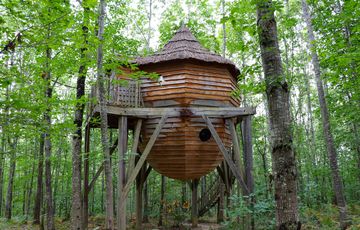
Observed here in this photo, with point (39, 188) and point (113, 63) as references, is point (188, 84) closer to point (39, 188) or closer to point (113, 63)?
point (113, 63)

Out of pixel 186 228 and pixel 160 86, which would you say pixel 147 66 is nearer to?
pixel 160 86

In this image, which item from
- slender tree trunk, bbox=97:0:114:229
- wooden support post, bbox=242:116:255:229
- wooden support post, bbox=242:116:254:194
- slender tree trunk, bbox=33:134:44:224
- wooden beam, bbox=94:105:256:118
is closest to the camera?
slender tree trunk, bbox=97:0:114:229

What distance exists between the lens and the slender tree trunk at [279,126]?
141 inches

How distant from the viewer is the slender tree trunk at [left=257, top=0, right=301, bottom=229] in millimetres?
3572

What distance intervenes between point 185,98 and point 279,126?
617 cm

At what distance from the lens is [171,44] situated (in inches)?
454

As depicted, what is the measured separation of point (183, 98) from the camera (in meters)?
9.78

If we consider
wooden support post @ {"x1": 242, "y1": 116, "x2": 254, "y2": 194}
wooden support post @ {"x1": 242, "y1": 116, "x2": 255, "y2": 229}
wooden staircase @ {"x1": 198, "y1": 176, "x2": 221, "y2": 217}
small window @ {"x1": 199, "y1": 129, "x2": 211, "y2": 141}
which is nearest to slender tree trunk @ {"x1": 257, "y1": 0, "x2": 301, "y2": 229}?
wooden support post @ {"x1": 242, "y1": 116, "x2": 255, "y2": 229}

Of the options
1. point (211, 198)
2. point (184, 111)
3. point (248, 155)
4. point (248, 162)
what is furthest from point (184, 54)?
point (211, 198)

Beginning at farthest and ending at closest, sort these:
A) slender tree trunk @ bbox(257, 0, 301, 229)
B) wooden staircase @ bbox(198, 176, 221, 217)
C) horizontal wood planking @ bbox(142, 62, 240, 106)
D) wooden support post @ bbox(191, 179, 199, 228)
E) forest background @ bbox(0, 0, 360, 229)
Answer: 1. wooden staircase @ bbox(198, 176, 221, 217)
2. wooden support post @ bbox(191, 179, 199, 228)
3. horizontal wood planking @ bbox(142, 62, 240, 106)
4. forest background @ bbox(0, 0, 360, 229)
5. slender tree trunk @ bbox(257, 0, 301, 229)

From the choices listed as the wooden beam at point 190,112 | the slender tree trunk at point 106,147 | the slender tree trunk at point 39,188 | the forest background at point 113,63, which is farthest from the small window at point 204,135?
the slender tree trunk at point 39,188

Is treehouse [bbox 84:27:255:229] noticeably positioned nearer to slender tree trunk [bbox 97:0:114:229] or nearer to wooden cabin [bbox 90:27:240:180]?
wooden cabin [bbox 90:27:240:180]

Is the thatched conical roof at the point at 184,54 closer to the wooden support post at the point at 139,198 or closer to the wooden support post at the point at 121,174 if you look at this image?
the wooden support post at the point at 121,174

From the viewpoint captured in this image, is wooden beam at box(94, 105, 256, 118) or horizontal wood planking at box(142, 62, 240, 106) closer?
wooden beam at box(94, 105, 256, 118)
